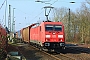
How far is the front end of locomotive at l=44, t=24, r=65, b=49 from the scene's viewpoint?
2475cm

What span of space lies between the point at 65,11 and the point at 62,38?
48978 mm

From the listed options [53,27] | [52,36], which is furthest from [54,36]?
[53,27]

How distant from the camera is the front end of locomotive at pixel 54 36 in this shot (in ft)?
Result: 81.2

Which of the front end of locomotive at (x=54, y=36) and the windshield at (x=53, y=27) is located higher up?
the windshield at (x=53, y=27)

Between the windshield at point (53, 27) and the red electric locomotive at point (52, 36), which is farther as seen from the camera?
the windshield at point (53, 27)

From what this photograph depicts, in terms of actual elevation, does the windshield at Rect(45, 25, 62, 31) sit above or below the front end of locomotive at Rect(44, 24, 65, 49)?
above

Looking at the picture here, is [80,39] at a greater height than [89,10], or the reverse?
[89,10]

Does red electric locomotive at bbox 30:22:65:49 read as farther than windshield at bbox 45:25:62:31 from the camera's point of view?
No

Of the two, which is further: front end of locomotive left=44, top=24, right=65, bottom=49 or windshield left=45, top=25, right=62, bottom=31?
windshield left=45, top=25, right=62, bottom=31

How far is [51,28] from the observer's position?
83.5 ft

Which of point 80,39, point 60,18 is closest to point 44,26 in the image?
point 80,39

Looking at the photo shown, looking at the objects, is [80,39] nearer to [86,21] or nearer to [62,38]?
[86,21]

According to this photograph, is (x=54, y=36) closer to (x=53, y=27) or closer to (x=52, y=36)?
(x=52, y=36)

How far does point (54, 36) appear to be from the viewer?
2495 centimetres
